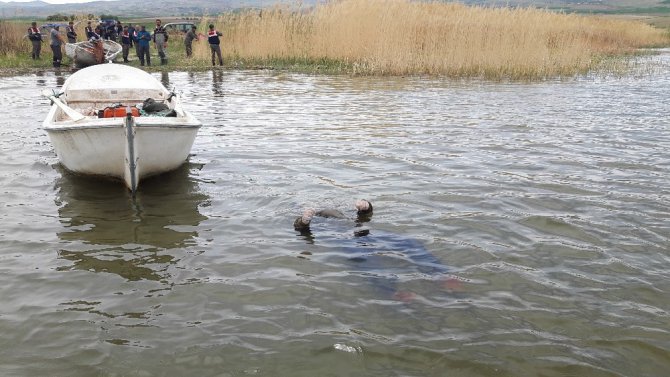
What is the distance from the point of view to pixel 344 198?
22.9 feet

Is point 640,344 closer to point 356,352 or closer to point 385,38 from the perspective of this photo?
point 356,352

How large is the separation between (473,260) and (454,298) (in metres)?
0.84

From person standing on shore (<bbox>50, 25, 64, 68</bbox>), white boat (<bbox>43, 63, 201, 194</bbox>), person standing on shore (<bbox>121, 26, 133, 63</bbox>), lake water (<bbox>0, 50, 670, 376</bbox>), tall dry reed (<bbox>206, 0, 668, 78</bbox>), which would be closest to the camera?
lake water (<bbox>0, 50, 670, 376</bbox>)

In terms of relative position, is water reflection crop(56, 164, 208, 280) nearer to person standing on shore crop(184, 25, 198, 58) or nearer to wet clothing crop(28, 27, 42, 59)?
wet clothing crop(28, 27, 42, 59)

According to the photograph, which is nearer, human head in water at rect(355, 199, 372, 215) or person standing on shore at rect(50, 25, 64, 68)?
human head in water at rect(355, 199, 372, 215)

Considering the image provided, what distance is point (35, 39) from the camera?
77.4 ft

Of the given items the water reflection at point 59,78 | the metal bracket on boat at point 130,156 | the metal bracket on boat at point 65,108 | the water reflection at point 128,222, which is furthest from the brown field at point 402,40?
the metal bracket on boat at point 130,156

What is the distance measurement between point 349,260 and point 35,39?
2355 cm

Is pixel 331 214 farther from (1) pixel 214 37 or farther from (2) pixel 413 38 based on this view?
(1) pixel 214 37

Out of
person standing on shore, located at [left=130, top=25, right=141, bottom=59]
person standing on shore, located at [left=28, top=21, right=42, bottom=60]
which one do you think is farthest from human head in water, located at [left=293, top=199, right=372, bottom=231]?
person standing on shore, located at [left=28, top=21, right=42, bottom=60]

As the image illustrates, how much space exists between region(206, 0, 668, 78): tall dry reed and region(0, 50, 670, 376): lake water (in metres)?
9.36

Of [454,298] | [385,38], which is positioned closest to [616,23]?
[385,38]

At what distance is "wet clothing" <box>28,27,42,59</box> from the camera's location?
23312mm

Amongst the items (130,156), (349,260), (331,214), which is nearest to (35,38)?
(130,156)
